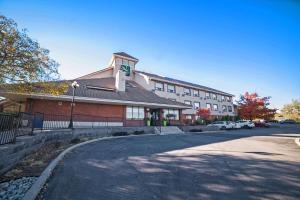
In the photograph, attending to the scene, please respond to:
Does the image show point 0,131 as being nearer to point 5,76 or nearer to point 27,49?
point 5,76

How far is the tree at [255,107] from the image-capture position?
3966 cm

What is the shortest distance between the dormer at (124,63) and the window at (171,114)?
11.7 m

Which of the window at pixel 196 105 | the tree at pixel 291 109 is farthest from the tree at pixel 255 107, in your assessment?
the tree at pixel 291 109

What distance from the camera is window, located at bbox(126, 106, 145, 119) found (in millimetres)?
23594

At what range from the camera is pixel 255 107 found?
40281 mm

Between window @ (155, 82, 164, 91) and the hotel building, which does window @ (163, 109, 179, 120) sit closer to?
the hotel building

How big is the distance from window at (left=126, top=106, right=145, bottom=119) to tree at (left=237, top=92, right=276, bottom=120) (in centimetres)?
2973

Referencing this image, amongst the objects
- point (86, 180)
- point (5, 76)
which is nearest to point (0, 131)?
point (86, 180)

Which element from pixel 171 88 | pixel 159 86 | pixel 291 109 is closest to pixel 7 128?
pixel 159 86

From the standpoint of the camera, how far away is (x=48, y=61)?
1073cm

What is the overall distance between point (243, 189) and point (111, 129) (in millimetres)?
14749

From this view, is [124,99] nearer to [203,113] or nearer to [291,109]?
[203,113]

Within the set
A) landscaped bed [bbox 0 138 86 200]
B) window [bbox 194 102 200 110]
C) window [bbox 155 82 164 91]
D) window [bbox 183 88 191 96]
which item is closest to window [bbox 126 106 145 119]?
window [bbox 155 82 164 91]

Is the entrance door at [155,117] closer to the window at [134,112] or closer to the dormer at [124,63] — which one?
the window at [134,112]
